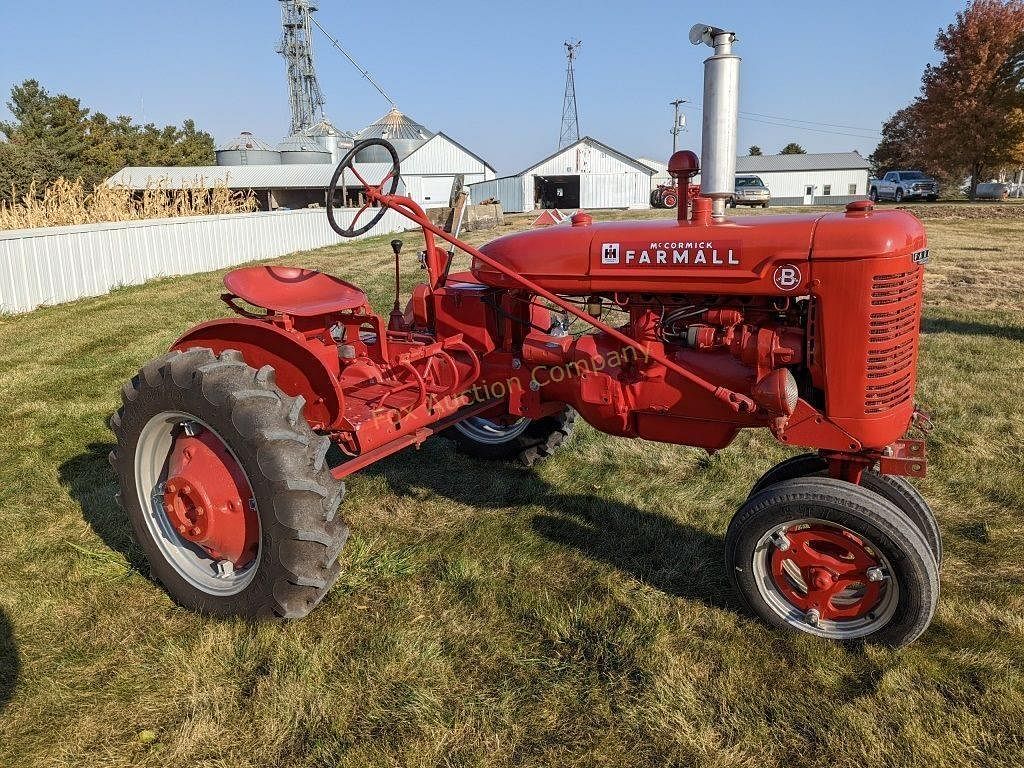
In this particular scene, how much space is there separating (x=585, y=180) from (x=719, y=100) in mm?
38289

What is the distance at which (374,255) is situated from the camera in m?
15.9

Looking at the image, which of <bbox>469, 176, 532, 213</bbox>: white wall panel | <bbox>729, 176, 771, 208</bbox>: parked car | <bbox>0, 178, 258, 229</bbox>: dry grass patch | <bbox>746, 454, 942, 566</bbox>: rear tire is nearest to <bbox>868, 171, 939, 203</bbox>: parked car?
<bbox>729, 176, 771, 208</bbox>: parked car

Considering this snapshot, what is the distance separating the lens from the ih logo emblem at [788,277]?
2.57 m

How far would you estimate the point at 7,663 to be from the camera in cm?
268

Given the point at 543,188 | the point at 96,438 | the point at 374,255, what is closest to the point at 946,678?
the point at 96,438

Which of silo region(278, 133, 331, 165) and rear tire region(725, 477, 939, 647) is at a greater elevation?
silo region(278, 133, 331, 165)

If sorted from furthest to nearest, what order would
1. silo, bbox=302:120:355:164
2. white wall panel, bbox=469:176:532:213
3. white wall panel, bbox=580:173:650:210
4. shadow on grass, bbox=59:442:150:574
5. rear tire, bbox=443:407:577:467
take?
silo, bbox=302:120:355:164 → white wall panel, bbox=580:173:650:210 → white wall panel, bbox=469:176:532:213 → rear tire, bbox=443:407:577:467 → shadow on grass, bbox=59:442:150:574

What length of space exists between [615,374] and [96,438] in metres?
3.91

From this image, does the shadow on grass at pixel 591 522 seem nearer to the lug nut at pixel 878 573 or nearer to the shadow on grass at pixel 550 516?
the shadow on grass at pixel 550 516

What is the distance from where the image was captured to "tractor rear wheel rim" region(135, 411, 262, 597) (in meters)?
2.92

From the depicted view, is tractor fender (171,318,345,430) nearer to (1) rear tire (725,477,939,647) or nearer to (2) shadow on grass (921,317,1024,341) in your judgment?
(1) rear tire (725,477,939,647)

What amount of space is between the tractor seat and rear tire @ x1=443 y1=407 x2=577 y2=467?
121 centimetres

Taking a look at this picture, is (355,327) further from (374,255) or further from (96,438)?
(374,255)

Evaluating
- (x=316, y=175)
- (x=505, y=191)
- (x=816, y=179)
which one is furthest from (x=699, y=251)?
(x=816, y=179)
